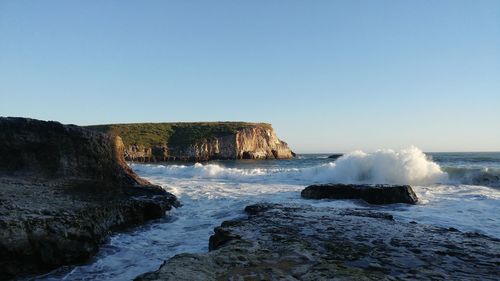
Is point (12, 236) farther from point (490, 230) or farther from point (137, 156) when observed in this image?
point (137, 156)

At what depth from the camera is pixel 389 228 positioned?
7391mm

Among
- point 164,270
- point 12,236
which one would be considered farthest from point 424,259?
point 12,236

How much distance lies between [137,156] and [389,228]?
76568mm

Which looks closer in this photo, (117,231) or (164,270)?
(164,270)

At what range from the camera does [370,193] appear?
13.1 m

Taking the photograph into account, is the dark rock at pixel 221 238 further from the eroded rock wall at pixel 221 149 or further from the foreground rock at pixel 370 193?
the eroded rock wall at pixel 221 149

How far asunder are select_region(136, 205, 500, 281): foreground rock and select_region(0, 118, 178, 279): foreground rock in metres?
2.46

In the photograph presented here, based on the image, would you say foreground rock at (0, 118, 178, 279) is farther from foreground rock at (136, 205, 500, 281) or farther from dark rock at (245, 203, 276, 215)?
foreground rock at (136, 205, 500, 281)

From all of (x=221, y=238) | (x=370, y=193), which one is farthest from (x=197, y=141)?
(x=221, y=238)

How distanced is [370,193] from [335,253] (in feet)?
26.5

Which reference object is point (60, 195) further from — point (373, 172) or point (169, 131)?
point (169, 131)

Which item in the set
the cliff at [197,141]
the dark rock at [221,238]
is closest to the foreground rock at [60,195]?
the dark rock at [221,238]

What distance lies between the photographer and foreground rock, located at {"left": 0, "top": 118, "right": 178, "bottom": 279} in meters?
6.00

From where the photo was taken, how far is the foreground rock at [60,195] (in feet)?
19.7
